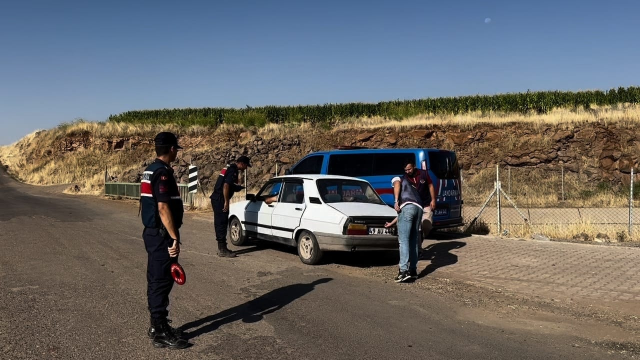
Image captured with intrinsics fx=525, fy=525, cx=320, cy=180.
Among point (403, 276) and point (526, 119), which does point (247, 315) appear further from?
point (526, 119)

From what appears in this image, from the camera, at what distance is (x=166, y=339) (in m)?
4.89

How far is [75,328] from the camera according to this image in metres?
5.39

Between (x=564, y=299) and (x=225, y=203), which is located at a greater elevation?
(x=225, y=203)

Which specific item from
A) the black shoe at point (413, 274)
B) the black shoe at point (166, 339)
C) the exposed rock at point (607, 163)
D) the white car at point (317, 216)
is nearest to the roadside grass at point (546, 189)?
the exposed rock at point (607, 163)

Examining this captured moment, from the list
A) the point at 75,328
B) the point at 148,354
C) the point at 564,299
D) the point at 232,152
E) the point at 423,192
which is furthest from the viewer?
the point at 232,152

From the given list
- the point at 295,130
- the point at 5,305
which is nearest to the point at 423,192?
the point at 5,305

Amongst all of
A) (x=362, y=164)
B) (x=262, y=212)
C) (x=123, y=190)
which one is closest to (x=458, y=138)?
(x=123, y=190)

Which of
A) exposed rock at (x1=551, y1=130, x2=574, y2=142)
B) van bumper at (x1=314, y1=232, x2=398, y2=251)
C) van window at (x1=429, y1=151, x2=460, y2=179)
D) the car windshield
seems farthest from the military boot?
exposed rock at (x1=551, y1=130, x2=574, y2=142)

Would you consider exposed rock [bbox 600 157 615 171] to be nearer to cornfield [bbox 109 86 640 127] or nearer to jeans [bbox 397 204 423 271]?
cornfield [bbox 109 86 640 127]

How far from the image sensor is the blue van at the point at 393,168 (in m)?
12.5

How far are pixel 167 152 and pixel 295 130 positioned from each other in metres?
32.3

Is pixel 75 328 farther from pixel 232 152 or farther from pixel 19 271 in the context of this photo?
pixel 232 152

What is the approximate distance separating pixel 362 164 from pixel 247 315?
8.06 m

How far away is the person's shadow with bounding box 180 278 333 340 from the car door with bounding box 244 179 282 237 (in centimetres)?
284
